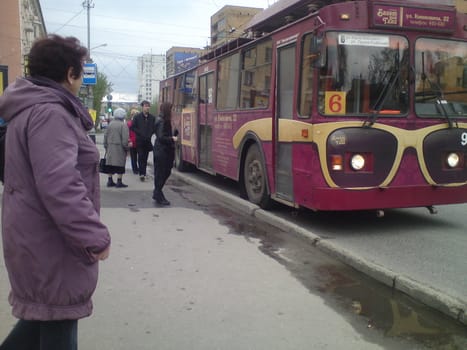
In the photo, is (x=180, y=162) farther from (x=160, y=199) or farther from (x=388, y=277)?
(x=388, y=277)

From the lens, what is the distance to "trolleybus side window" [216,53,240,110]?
9373 millimetres

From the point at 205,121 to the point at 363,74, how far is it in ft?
18.8

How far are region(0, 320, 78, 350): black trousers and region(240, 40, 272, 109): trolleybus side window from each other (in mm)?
5991

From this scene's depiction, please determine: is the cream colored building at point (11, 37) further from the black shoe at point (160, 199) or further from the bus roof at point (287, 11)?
the bus roof at point (287, 11)

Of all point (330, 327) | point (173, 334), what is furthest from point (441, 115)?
point (173, 334)

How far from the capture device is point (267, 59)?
25.9 feet

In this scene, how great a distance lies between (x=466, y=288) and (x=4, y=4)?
169ft

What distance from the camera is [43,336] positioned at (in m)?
2.15

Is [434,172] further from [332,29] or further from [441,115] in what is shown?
[332,29]

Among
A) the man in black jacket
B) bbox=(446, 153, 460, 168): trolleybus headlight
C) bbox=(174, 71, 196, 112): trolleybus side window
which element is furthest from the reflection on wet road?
bbox=(174, 71, 196, 112): trolleybus side window

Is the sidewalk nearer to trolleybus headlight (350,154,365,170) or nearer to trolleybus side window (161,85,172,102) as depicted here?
trolleybus headlight (350,154,365,170)

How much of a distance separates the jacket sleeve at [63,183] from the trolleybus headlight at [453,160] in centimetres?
577

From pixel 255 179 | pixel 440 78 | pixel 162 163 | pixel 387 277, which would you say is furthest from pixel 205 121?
pixel 387 277

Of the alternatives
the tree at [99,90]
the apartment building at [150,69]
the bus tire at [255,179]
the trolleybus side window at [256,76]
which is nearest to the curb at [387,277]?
the bus tire at [255,179]
